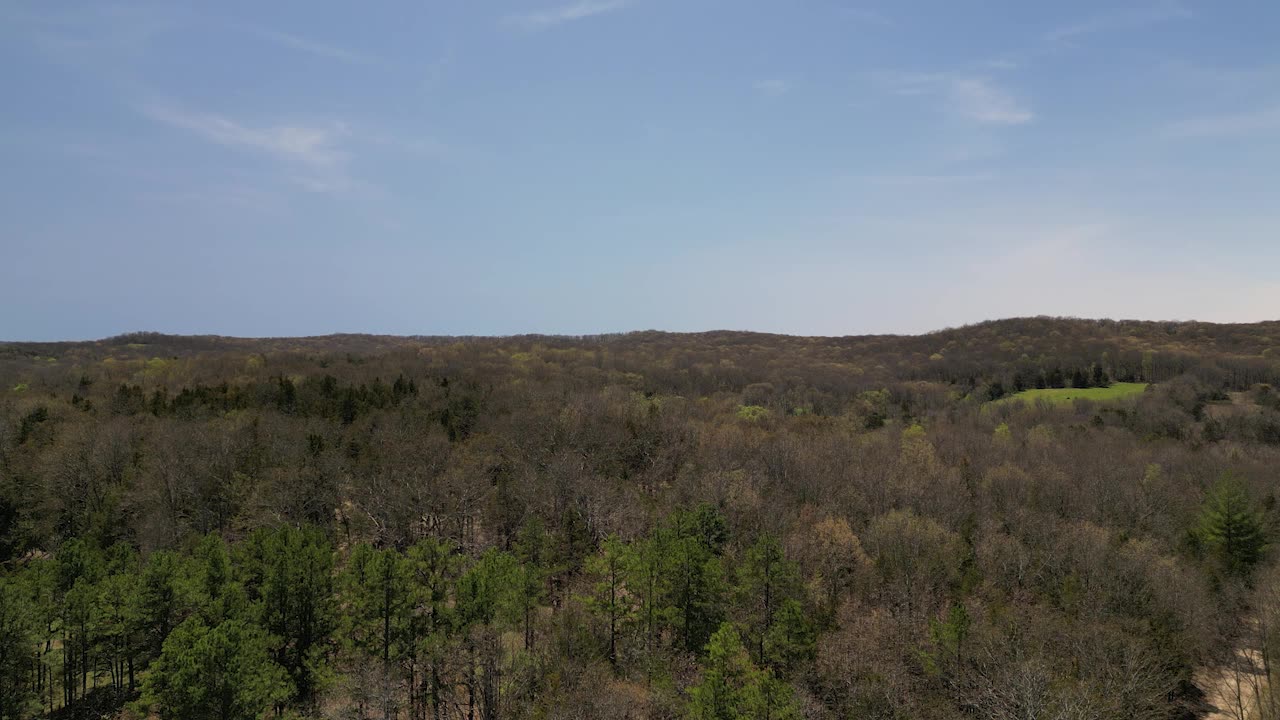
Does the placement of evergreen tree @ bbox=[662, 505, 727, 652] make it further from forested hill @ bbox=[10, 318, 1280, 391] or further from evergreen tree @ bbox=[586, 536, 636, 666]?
forested hill @ bbox=[10, 318, 1280, 391]

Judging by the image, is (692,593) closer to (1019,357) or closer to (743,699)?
(743,699)

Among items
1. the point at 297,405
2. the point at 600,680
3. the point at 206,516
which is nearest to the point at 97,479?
the point at 206,516

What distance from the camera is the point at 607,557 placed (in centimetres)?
4319

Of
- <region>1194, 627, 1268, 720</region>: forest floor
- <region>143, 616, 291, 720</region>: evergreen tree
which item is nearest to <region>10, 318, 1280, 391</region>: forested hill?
<region>1194, 627, 1268, 720</region>: forest floor

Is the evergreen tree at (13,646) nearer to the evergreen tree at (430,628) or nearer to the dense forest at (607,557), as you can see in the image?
the dense forest at (607,557)

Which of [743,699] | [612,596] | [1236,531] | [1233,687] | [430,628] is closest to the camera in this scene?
[743,699]

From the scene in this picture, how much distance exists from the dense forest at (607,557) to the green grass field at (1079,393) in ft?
69.7

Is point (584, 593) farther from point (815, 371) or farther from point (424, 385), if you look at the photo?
point (815, 371)

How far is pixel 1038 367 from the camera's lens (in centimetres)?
16612

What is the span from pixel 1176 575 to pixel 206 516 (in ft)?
274

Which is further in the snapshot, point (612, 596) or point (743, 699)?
point (612, 596)

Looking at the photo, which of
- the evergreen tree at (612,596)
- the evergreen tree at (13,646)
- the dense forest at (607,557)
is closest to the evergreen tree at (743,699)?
the dense forest at (607,557)

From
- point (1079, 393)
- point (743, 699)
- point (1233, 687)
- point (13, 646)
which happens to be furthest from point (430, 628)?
point (1079, 393)

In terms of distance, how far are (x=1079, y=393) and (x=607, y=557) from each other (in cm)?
14516
